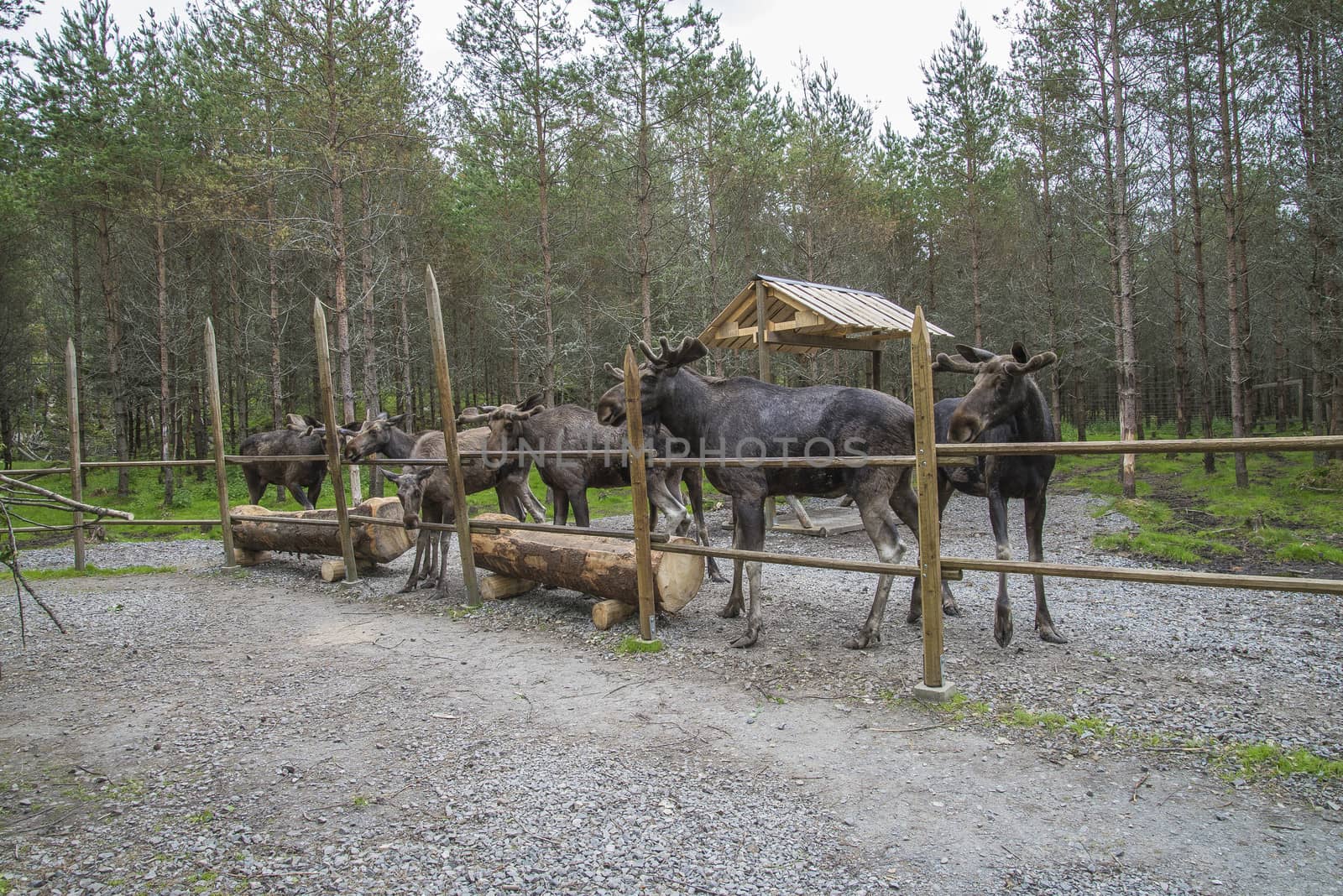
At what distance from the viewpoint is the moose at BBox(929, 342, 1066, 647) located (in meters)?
5.12

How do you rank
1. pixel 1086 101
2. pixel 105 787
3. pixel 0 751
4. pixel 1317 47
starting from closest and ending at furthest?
pixel 105 787 → pixel 0 751 → pixel 1317 47 → pixel 1086 101

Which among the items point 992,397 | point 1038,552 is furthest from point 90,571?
point 1038,552

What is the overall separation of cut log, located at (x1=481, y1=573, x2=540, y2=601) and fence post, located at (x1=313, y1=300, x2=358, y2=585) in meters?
2.04

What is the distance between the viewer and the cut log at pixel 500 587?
24.2 feet

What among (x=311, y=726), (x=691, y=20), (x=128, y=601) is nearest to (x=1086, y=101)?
(x=691, y=20)

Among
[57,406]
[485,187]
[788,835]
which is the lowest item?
[788,835]

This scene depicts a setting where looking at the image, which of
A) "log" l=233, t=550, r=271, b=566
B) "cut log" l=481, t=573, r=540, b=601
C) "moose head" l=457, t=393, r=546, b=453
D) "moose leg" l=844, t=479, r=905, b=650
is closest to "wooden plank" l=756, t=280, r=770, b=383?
"moose head" l=457, t=393, r=546, b=453

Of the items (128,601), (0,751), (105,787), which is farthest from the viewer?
(128,601)

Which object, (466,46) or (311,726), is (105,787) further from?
(466,46)

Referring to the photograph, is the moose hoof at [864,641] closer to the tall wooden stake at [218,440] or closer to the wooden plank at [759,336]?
the wooden plank at [759,336]

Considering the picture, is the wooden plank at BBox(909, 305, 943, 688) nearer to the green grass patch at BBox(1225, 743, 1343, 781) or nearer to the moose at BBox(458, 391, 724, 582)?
the green grass patch at BBox(1225, 743, 1343, 781)

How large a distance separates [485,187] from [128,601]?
10.5 meters

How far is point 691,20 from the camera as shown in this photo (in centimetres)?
1397

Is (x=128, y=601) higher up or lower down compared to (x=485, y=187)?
lower down
